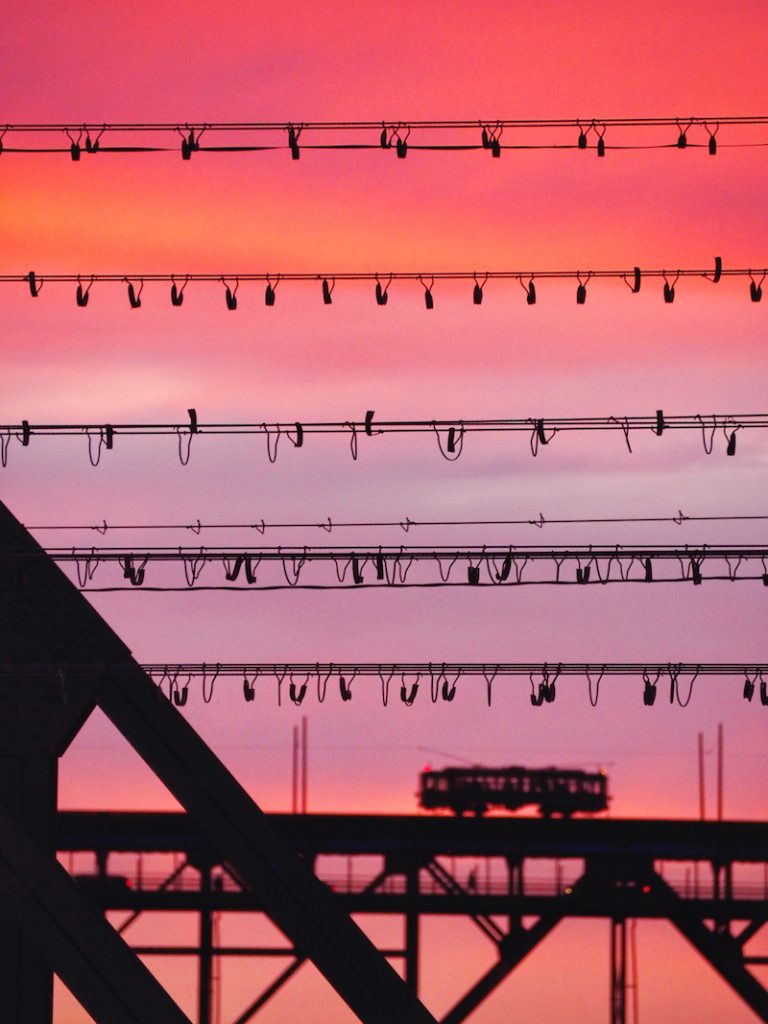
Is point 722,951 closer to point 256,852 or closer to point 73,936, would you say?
point 256,852

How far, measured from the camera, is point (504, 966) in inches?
1741

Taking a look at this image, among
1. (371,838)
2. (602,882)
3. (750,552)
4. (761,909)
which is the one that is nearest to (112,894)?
(371,838)

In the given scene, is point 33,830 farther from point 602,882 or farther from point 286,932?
point 602,882

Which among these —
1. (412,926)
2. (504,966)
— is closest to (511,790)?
(412,926)

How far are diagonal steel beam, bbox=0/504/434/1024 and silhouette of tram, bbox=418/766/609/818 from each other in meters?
44.4

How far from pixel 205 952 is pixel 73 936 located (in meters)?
22.7

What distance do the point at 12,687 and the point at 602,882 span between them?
20.8 metres

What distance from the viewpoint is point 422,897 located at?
4731 cm

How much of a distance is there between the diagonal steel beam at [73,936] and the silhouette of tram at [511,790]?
47.6 metres

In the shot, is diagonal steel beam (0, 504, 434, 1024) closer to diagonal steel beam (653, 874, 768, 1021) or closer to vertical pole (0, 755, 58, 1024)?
vertical pole (0, 755, 58, 1024)

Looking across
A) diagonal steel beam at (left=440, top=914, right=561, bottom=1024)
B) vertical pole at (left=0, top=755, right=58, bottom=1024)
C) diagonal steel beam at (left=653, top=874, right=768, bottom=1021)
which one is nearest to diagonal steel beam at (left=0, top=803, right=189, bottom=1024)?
vertical pole at (left=0, top=755, right=58, bottom=1024)

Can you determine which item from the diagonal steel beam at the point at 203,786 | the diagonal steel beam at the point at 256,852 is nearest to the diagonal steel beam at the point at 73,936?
the diagonal steel beam at the point at 203,786

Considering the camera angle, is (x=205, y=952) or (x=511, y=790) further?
(x=511, y=790)

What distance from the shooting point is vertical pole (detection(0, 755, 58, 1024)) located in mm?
28484
